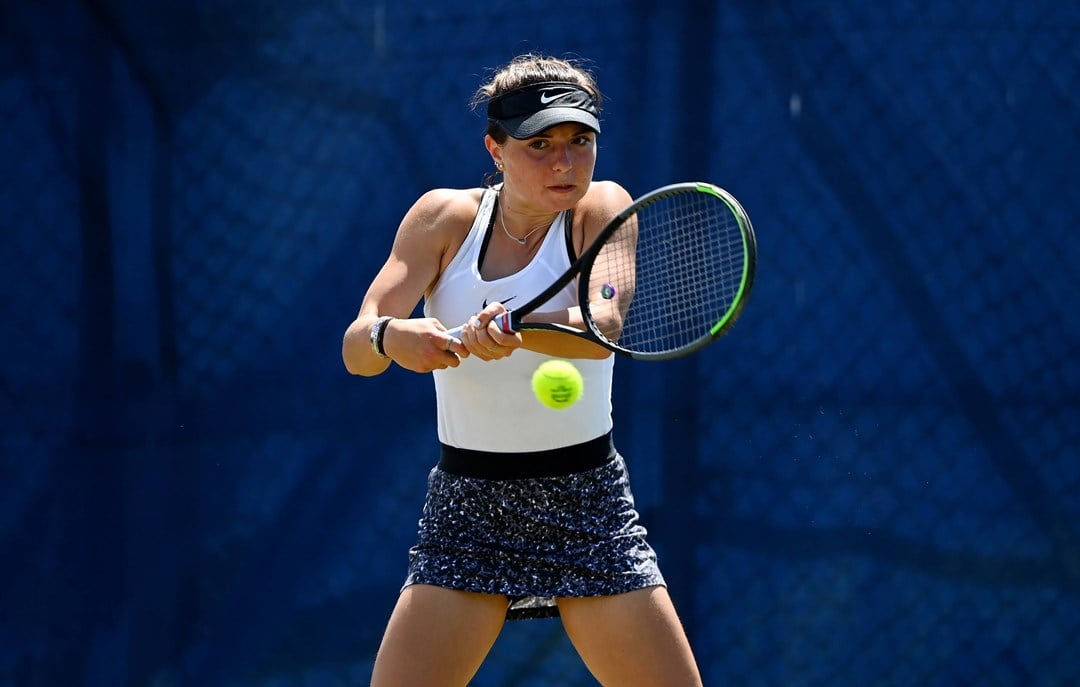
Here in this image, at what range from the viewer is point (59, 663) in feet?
12.1

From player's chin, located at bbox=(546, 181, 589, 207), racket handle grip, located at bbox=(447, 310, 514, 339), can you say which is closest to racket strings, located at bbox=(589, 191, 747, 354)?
player's chin, located at bbox=(546, 181, 589, 207)

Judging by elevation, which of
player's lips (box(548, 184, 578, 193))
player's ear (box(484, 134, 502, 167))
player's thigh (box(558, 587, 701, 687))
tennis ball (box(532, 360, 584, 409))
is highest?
player's ear (box(484, 134, 502, 167))

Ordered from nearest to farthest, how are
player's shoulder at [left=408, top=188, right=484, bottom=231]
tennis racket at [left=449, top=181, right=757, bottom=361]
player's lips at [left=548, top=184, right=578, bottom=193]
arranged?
1. tennis racket at [left=449, top=181, right=757, bottom=361]
2. player's lips at [left=548, top=184, right=578, bottom=193]
3. player's shoulder at [left=408, top=188, right=484, bottom=231]

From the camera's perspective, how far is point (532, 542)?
2641 mm

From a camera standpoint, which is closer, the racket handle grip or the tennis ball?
the racket handle grip

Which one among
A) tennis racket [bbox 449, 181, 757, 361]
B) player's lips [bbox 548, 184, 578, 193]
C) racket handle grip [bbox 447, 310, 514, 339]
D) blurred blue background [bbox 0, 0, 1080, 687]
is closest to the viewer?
racket handle grip [bbox 447, 310, 514, 339]

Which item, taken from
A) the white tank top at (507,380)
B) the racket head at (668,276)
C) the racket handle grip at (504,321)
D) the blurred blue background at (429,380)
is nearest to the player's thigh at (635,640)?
the white tank top at (507,380)

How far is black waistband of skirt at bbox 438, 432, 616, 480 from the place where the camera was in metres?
2.65

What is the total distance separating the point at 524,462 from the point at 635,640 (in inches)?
15.5

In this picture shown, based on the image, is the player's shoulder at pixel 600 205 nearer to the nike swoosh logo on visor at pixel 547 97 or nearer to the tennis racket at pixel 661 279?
the tennis racket at pixel 661 279

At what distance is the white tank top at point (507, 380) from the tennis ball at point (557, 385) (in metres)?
0.13

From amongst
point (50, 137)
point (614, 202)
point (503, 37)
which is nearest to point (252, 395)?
point (50, 137)

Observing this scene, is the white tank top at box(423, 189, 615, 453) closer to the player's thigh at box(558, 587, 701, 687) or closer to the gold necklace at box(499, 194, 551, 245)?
the gold necklace at box(499, 194, 551, 245)

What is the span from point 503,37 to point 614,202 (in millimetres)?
1119
